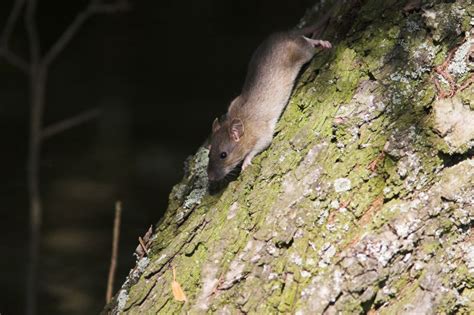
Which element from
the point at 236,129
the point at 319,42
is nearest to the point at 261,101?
the point at 236,129

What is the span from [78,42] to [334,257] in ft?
29.9

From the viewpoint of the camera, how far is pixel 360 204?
87.2 inches

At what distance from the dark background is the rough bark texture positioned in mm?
3529

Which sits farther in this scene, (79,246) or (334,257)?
(79,246)

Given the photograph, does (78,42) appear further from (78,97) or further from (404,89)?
(404,89)

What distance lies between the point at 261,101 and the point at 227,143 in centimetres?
24

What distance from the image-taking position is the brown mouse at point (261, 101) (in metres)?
3.25

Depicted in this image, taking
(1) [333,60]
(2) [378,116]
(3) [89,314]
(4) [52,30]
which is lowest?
(2) [378,116]

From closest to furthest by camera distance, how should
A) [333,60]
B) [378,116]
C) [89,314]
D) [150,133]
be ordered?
[378,116] < [333,60] < [89,314] < [150,133]

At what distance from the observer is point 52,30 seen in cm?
1092

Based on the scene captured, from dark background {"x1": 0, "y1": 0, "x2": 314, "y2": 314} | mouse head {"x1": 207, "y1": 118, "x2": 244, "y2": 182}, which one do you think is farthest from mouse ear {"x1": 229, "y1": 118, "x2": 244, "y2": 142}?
dark background {"x1": 0, "y1": 0, "x2": 314, "y2": 314}

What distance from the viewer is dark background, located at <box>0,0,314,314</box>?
21.6ft

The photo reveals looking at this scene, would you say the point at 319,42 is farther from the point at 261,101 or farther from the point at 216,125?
the point at 216,125

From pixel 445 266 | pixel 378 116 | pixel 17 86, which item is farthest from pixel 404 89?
pixel 17 86
